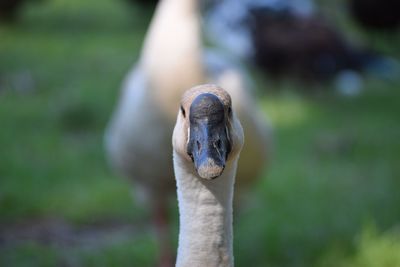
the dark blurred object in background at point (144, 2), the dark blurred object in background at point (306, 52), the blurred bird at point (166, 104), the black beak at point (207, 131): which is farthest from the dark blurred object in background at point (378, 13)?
the black beak at point (207, 131)

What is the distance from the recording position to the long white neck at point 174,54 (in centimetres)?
413

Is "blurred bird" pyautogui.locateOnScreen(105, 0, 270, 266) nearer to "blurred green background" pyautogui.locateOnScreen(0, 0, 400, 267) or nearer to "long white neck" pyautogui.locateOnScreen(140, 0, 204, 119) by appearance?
"long white neck" pyautogui.locateOnScreen(140, 0, 204, 119)

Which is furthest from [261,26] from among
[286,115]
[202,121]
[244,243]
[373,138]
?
[202,121]

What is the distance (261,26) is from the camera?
935 centimetres

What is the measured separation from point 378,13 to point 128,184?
5388 mm

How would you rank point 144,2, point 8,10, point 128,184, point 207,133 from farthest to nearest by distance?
point 144,2 < point 8,10 < point 128,184 < point 207,133

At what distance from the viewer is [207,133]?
6.81ft

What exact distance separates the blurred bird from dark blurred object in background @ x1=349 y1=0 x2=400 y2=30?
564cm

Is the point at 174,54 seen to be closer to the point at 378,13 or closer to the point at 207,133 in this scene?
the point at 207,133

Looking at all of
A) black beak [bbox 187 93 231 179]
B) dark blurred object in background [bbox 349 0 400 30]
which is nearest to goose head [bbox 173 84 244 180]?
black beak [bbox 187 93 231 179]

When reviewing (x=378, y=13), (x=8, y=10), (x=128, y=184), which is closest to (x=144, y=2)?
(x=8, y=10)

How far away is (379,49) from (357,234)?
6525mm

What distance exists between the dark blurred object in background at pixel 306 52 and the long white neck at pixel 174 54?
4.55 metres

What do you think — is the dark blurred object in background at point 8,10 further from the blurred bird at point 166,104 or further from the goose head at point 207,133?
the goose head at point 207,133
